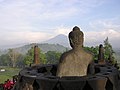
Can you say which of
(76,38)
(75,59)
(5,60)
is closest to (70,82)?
(75,59)

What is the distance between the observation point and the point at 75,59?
6527 millimetres

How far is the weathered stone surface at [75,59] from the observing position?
6.45m

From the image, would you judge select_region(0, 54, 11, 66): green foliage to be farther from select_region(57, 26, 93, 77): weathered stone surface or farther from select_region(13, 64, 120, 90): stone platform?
select_region(13, 64, 120, 90): stone platform

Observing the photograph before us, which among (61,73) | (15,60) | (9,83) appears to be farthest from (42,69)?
(15,60)

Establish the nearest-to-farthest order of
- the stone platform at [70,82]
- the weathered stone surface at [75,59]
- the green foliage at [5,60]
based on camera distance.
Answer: the stone platform at [70,82], the weathered stone surface at [75,59], the green foliage at [5,60]

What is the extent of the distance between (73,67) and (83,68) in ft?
0.90

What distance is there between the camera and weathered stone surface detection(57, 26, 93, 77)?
6.45 m

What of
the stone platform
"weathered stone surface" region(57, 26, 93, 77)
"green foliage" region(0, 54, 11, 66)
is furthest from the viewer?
"green foliage" region(0, 54, 11, 66)

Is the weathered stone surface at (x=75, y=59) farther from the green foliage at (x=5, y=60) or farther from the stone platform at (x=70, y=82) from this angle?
the green foliage at (x=5, y=60)

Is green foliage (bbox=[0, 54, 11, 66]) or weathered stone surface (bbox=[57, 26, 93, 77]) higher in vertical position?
weathered stone surface (bbox=[57, 26, 93, 77])

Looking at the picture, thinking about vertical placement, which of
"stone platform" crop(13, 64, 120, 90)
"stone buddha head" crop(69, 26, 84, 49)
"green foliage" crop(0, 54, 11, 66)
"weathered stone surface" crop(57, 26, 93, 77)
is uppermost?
"stone buddha head" crop(69, 26, 84, 49)

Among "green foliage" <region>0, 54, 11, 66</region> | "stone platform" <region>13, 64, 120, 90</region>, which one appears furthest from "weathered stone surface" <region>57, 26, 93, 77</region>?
"green foliage" <region>0, 54, 11, 66</region>

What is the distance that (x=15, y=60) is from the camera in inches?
4469

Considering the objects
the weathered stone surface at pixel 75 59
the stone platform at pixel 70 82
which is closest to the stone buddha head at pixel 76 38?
the weathered stone surface at pixel 75 59
